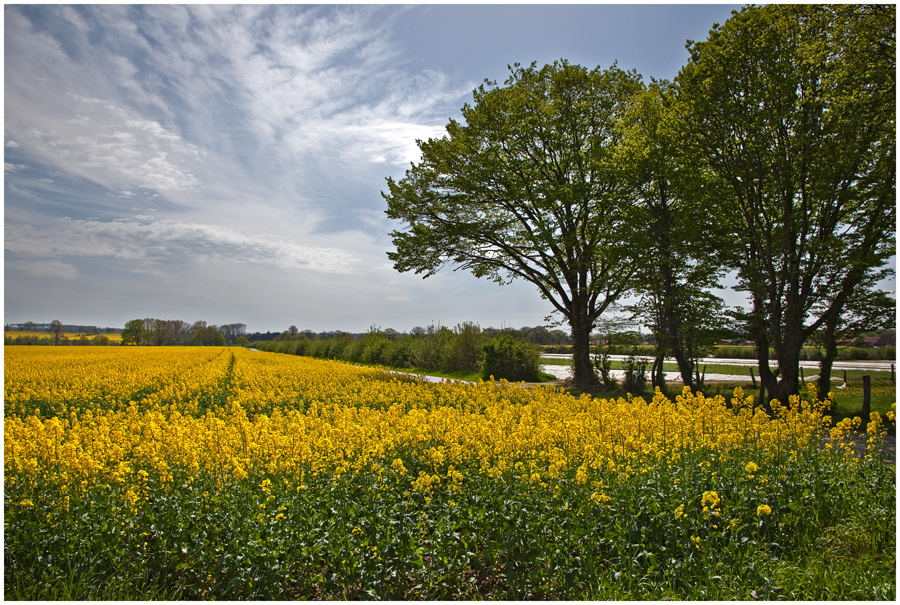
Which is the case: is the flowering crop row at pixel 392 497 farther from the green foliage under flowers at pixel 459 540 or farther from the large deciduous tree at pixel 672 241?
the large deciduous tree at pixel 672 241

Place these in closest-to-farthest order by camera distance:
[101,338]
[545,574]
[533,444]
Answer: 1. [545,574]
2. [533,444]
3. [101,338]

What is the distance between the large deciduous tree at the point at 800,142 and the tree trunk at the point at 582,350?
6.21 metres

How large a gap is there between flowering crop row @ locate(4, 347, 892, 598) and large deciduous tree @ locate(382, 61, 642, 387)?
10.9 metres

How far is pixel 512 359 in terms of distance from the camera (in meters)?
22.2

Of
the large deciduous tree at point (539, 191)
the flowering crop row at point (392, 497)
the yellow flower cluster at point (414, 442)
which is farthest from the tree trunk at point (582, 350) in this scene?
the flowering crop row at point (392, 497)

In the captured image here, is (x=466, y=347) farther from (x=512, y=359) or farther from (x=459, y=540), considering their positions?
(x=459, y=540)

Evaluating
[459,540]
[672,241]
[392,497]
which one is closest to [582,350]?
[672,241]

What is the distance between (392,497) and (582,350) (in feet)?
50.1

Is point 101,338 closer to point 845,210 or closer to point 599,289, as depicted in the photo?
point 599,289

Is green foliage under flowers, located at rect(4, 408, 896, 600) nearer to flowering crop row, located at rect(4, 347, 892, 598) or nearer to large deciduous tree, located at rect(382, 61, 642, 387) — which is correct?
flowering crop row, located at rect(4, 347, 892, 598)

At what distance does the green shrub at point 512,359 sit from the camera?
874 inches

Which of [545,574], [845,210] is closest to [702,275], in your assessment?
[845,210]

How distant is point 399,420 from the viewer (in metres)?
6.69

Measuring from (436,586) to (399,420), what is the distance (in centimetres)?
335
